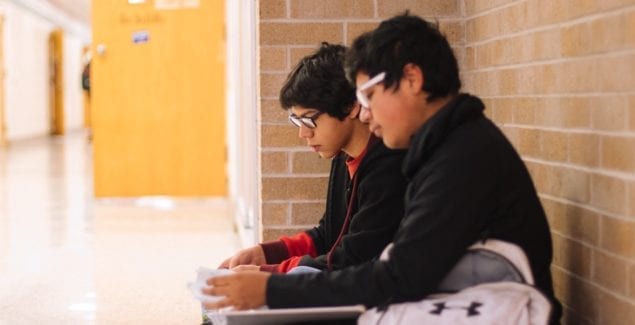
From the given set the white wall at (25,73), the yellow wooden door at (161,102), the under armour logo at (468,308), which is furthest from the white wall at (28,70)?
the under armour logo at (468,308)

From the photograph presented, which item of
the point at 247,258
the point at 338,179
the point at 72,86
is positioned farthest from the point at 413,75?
the point at 72,86

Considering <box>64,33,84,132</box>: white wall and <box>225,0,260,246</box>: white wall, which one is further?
<box>64,33,84,132</box>: white wall

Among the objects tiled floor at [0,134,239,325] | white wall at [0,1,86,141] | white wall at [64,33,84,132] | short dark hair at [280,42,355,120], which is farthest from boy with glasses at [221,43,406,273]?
white wall at [64,33,84,132]

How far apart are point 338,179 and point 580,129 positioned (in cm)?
66

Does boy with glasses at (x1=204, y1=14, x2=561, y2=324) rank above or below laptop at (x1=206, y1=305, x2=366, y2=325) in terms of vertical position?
above

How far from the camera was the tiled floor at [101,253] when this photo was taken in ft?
12.5

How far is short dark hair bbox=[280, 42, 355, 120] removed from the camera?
2.17 metres

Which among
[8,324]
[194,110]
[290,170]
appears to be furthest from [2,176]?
[290,170]

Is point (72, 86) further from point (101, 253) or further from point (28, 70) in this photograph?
point (101, 253)

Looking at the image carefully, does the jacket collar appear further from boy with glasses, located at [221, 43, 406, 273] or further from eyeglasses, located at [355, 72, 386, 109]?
boy with glasses, located at [221, 43, 406, 273]

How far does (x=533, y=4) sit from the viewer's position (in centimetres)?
217

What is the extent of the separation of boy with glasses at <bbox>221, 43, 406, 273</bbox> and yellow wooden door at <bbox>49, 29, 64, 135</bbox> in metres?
19.4

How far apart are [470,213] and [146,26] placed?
617cm

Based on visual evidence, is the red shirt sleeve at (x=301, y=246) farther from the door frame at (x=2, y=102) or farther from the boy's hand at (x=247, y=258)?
the door frame at (x=2, y=102)
